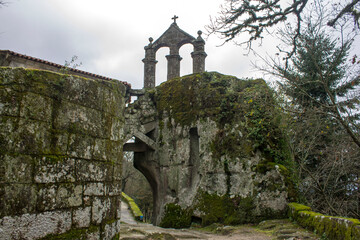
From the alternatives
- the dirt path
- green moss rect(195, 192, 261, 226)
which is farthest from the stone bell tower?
green moss rect(195, 192, 261, 226)

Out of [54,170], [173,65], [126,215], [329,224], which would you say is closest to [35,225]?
[54,170]

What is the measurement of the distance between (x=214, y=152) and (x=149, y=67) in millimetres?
6554

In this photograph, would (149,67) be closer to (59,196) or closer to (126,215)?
(126,215)

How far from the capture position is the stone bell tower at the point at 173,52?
14.7 metres

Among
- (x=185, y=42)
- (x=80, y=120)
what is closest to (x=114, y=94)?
(x=80, y=120)

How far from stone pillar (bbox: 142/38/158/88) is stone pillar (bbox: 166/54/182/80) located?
74 centimetres

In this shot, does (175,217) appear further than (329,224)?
Yes

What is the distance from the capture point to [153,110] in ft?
40.3

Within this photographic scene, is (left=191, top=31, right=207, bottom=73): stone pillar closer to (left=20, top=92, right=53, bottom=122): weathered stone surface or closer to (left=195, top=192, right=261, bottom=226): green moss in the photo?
(left=195, top=192, right=261, bottom=226): green moss

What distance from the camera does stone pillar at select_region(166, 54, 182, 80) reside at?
14.7 meters

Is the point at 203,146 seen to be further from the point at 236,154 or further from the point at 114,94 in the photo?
the point at 114,94

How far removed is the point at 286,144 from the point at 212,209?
3.01 metres

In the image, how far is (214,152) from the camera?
10109 mm

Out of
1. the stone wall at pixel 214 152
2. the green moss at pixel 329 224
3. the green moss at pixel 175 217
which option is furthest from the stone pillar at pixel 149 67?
the green moss at pixel 329 224
